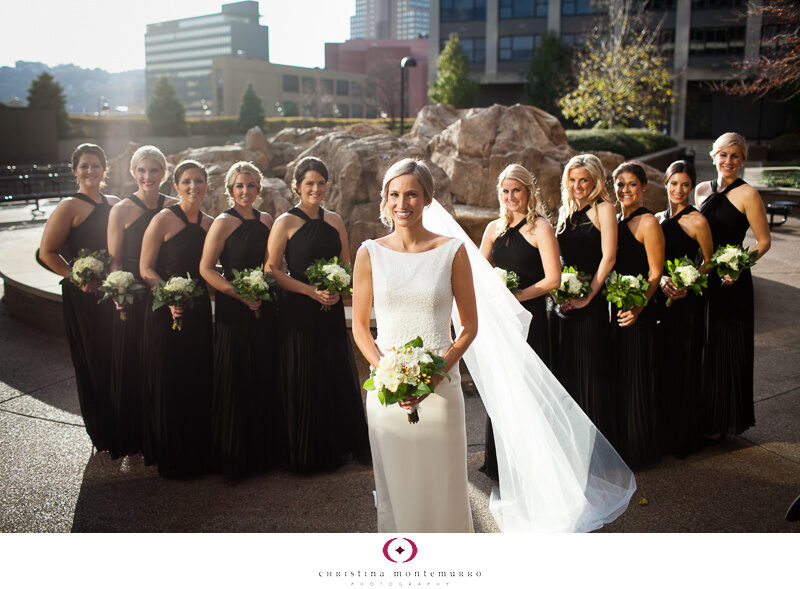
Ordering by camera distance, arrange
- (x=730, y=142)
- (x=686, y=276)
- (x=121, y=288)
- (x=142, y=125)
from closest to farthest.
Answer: (x=121, y=288) < (x=686, y=276) < (x=730, y=142) < (x=142, y=125)

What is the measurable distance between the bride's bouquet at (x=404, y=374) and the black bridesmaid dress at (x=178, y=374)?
213 cm

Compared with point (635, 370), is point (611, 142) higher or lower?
higher

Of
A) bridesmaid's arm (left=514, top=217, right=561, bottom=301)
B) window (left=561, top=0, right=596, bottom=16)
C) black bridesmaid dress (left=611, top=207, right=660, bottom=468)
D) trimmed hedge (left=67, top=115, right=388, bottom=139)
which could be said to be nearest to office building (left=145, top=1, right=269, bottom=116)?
bridesmaid's arm (left=514, top=217, right=561, bottom=301)

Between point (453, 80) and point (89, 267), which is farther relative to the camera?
point (453, 80)

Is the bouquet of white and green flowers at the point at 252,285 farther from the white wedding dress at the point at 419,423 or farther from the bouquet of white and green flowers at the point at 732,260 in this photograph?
the bouquet of white and green flowers at the point at 732,260

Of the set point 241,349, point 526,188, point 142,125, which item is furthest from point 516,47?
point 241,349

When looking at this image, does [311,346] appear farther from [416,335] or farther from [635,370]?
[635,370]

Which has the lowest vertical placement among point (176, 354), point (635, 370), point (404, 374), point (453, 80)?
point (635, 370)

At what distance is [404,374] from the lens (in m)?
2.82

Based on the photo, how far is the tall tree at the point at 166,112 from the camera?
1276 inches

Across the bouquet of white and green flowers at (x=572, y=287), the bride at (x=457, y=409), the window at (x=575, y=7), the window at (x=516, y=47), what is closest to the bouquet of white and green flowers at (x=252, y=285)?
the bride at (x=457, y=409)

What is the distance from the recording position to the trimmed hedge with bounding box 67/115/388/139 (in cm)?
3250

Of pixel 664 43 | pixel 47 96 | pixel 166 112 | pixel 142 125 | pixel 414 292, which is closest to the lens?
pixel 414 292

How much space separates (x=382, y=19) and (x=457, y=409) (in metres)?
2.26
